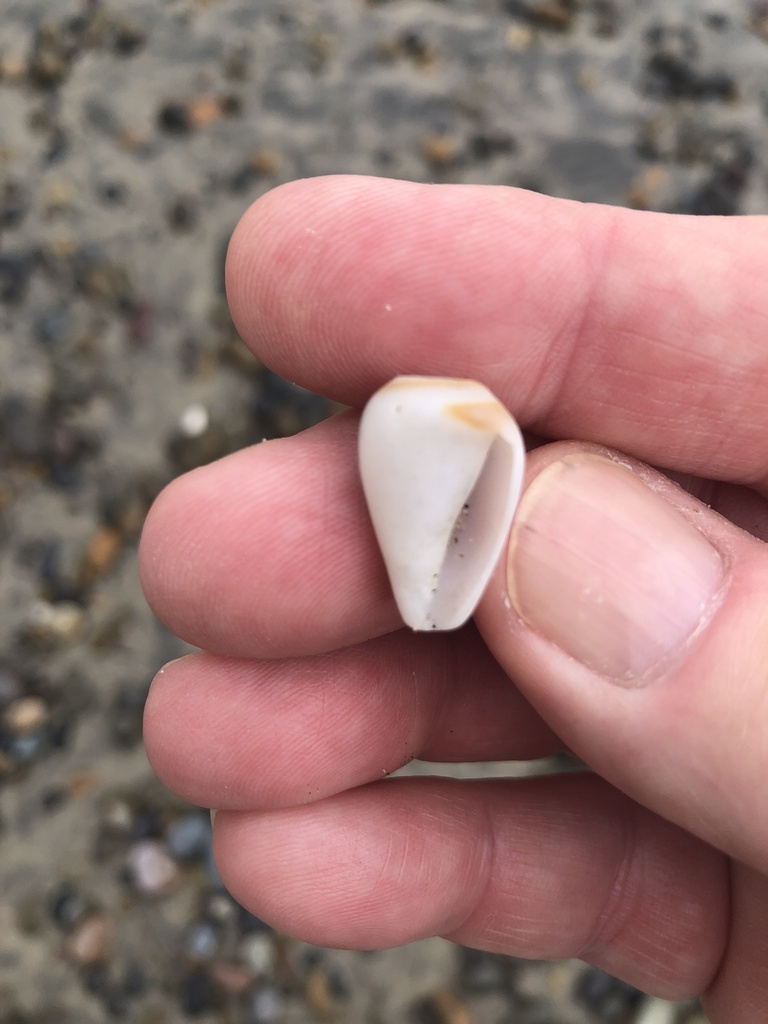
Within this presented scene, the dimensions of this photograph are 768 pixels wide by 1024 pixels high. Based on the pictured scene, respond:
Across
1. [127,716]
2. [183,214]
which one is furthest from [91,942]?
[183,214]

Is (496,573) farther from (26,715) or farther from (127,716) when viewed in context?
(26,715)

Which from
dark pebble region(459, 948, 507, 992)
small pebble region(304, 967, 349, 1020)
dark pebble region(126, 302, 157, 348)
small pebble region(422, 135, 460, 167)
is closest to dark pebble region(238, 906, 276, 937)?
small pebble region(304, 967, 349, 1020)

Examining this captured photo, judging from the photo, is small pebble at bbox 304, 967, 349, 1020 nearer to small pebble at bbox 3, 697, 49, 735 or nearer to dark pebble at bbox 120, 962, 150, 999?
dark pebble at bbox 120, 962, 150, 999

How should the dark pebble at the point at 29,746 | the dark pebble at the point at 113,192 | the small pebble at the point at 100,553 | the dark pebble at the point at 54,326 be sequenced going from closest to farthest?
the dark pebble at the point at 29,746 < the small pebble at the point at 100,553 < the dark pebble at the point at 54,326 < the dark pebble at the point at 113,192

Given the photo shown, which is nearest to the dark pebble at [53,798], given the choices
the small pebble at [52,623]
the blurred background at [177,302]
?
the blurred background at [177,302]

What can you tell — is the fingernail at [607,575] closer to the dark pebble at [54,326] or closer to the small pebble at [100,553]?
the small pebble at [100,553]

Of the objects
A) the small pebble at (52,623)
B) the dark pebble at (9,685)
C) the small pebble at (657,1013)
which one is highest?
the small pebble at (52,623)
